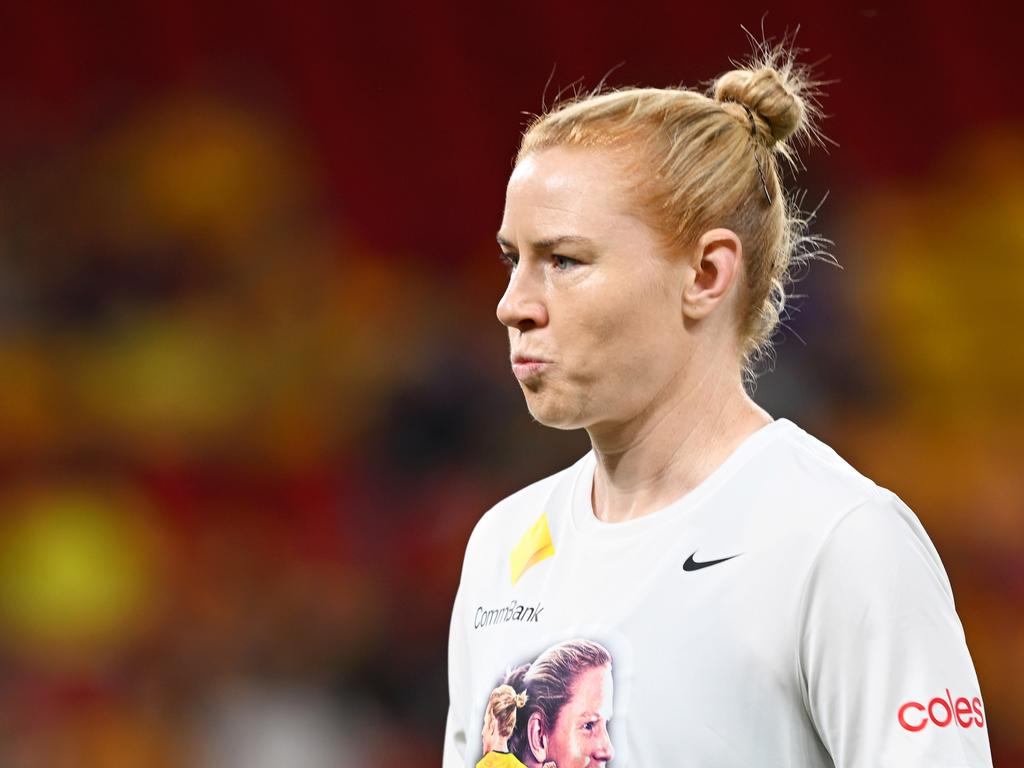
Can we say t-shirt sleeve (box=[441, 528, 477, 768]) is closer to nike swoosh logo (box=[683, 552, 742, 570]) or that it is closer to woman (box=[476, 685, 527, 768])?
woman (box=[476, 685, 527, 768])

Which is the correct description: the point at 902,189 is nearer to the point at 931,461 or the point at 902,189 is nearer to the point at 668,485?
the point at 931,461

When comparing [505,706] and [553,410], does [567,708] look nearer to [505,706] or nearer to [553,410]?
[505,706]

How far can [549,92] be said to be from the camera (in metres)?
4.07

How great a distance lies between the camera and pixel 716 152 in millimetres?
1385

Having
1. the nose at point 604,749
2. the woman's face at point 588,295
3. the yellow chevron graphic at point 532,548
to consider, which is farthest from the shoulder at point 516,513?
the nose at point 604,749

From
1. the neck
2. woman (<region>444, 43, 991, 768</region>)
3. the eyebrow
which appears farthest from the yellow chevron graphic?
the eyebrow

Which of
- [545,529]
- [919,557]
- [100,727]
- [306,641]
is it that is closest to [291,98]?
[306,641]

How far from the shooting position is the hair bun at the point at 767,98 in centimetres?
146

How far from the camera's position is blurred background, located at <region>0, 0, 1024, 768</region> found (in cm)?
362

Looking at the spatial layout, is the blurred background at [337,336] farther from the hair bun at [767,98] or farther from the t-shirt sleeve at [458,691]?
the hair bun at [767,98]

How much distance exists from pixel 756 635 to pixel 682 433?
0.26 metres

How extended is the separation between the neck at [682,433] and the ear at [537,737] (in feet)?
0.75

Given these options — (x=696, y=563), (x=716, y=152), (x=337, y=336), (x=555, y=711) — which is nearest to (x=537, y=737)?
(x=555, y=711)

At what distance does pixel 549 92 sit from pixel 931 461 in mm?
1547
